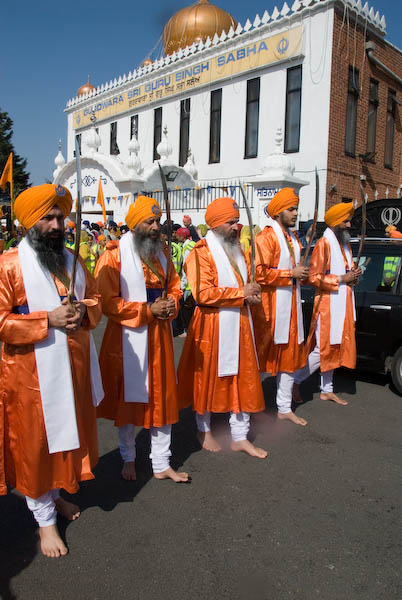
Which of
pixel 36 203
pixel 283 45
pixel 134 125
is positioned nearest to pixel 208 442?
pixel 36 203

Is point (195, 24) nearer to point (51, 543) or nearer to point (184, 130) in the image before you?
point (184, 130)

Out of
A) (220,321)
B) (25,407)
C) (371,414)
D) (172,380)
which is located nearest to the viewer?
(25,407)

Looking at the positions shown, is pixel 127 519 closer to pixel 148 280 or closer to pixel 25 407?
pixel 25 407

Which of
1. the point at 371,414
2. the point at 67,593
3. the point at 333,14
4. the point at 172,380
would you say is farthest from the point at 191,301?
the point at 333,14

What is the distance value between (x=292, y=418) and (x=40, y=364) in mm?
2694

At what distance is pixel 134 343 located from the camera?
10.6 ft

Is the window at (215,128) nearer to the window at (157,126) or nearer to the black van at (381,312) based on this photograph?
the window at (157,126)

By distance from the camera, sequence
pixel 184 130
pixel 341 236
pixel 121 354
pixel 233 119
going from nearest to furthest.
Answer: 1. pixel 121 354
2. pixel 341 236
3. pixel 233 119
4. pixel 184 130

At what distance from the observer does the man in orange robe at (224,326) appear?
3646 mm

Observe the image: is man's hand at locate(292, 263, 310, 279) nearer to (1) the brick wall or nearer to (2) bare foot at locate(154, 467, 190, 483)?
(2) bare foot at locate(154, 467, 190, 483)

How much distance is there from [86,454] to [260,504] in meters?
1.19

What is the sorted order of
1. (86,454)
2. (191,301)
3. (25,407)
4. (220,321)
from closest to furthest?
(25,407)
(86,454)
(220,321)
(191,301)

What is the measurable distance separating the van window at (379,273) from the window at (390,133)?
1210 centimetres

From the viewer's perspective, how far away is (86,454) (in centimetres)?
276
